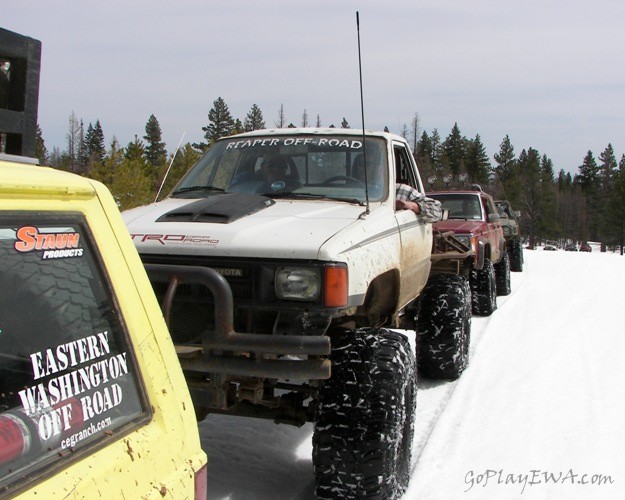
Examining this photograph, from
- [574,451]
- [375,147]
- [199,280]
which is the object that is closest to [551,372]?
[574,451]

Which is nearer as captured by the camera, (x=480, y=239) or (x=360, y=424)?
(x=360, y=424)

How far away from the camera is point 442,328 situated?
541 cm

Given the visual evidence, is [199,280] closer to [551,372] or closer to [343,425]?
[343,425]

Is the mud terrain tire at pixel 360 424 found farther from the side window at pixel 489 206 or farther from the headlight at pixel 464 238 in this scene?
the side window at pixel 489 206

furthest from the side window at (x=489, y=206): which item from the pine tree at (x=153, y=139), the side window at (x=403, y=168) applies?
the pine tree at (x=153, y=139)

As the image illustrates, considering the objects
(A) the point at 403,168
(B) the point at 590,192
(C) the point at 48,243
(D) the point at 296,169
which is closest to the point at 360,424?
(D) the point at 296,169

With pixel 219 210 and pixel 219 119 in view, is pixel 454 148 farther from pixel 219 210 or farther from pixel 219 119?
pixel 219 210

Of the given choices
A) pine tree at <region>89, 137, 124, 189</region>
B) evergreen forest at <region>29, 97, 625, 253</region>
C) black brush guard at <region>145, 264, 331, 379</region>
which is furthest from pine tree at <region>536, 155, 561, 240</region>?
black brush guard at <region>145, 264, 331, 379</region>

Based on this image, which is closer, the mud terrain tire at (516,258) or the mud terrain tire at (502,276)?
the mud terrain tire at (502,276)

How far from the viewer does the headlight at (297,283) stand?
3186 mm
